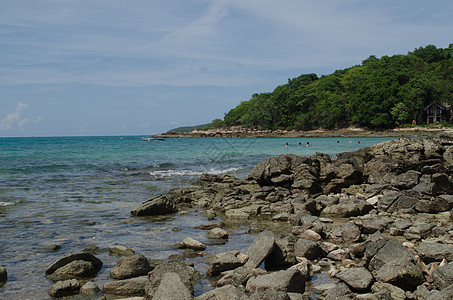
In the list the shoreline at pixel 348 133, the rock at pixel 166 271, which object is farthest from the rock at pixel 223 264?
the shoreline at pixel 348 133

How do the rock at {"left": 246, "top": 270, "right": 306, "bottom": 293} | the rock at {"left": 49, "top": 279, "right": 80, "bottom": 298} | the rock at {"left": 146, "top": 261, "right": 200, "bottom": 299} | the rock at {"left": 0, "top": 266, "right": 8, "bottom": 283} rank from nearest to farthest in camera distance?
the rock at {"left": 246, "top": 270, "right": 306, "bottom": 293}, the rock at {"left": 146, "top": 261, "right": 200, "bottom": 299}, the rock at {"left": 49, "top": 279, "right": 80, "bottom": 298}, the rock at {"left": 0, "top": 266, "right": 8, "bottom": 283}

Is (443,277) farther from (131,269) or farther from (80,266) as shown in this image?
(80,266)

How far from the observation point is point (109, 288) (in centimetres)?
610

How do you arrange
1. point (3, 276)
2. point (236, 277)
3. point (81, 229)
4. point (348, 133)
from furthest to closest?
point (348, 133) → point (81, 229) → point (3, 276) → point (236, 277)

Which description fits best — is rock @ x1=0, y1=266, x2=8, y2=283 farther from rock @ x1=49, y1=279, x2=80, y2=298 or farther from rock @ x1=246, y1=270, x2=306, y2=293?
rock @ x1=246, y1=270, x2=306, y2=293

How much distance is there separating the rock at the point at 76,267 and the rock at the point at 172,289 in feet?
6.71

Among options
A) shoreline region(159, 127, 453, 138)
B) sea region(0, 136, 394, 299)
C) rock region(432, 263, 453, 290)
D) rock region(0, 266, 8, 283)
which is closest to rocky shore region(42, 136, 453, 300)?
rock region(432, 263, 453, 290)

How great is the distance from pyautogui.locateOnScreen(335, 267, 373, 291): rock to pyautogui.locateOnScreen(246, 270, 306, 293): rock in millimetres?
733

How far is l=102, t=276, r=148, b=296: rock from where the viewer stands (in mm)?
6059

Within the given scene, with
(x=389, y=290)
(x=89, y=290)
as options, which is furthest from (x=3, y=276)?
(x=389, y=290)

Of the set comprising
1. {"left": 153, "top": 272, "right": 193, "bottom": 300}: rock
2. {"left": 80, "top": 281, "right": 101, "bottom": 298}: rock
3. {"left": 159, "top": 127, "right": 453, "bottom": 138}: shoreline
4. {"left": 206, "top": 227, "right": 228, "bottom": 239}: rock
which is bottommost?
{"left": 206, "top": 227, "right": 228, "bottom": 239}: rock

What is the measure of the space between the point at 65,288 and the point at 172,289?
6.82ft

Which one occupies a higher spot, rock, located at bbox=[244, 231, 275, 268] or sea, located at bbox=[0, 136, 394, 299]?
rock, located at bbox=[244, 231, 275, 268]

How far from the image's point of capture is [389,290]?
18.5ft
